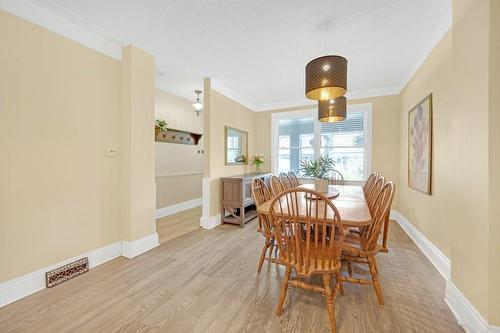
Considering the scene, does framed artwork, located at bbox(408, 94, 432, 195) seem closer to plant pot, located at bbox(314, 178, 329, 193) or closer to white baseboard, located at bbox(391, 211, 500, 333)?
white baseboard, located at bbox(391, 211, 500, 333)

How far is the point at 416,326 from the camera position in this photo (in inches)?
57.8

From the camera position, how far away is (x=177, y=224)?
3.89 meters

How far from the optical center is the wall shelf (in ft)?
14.1

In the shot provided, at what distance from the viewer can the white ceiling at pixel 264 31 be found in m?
1.95

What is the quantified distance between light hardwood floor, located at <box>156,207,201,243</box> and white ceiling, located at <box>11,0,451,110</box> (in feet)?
8.43

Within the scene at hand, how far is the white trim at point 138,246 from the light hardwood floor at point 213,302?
0.31ft

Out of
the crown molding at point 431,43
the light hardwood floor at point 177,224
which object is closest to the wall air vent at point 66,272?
the light hardwood floor at point 177,224

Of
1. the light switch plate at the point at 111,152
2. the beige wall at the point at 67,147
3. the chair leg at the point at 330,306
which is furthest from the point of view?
the light switch plate at the point at 111,152

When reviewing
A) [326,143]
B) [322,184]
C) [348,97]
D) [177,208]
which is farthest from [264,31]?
[177,208]

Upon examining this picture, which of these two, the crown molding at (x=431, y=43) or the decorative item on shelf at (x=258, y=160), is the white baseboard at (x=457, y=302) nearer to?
the crown molding at (x=431, y=43)

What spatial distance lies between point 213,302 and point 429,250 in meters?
2.51

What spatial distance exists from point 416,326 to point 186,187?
14.7ft

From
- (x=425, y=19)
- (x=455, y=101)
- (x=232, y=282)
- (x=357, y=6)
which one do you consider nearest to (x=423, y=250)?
(x=455, y=101)

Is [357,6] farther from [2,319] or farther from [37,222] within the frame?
[2,319]
